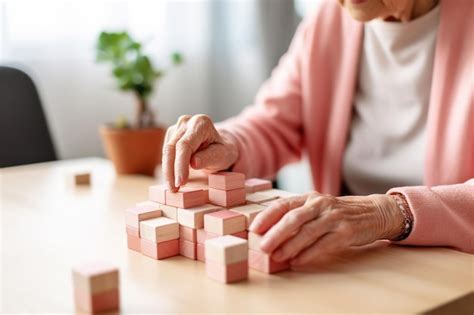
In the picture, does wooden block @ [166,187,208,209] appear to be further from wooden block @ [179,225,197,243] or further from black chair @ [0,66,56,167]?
black chair @ [0,66,56,167]

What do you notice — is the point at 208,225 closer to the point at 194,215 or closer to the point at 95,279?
the point at 194,215

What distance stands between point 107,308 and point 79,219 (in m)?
0.48

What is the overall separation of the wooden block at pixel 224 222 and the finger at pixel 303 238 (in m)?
0.08

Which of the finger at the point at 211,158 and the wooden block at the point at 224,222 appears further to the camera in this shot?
the finger at the point at 211,158

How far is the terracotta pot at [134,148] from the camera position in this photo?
68.3 inches

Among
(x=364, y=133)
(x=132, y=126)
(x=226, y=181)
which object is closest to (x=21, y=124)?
(x=132, y=126)

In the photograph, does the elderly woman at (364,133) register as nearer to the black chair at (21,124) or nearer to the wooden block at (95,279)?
the wooden block at (95,279)

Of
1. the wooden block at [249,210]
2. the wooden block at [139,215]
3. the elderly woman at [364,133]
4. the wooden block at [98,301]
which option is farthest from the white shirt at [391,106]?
the wooden block at [98,301]

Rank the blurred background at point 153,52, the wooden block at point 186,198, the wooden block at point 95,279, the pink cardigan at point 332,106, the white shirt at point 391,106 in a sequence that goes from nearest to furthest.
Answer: the wooden block at point 95,279 < the wooden block at point 186,198 < the pink cardigan at point 332,106 < the white shirt at point 391,106 < the blurred background at point 153,52

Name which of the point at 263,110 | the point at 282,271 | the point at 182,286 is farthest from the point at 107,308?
the point at 263,110

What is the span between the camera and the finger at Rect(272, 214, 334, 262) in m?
0.86

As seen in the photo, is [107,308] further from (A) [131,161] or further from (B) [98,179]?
(A) [131,161]

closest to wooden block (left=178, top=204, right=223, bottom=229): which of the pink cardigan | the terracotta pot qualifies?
the pink cardigan

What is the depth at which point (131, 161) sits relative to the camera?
174 cm
